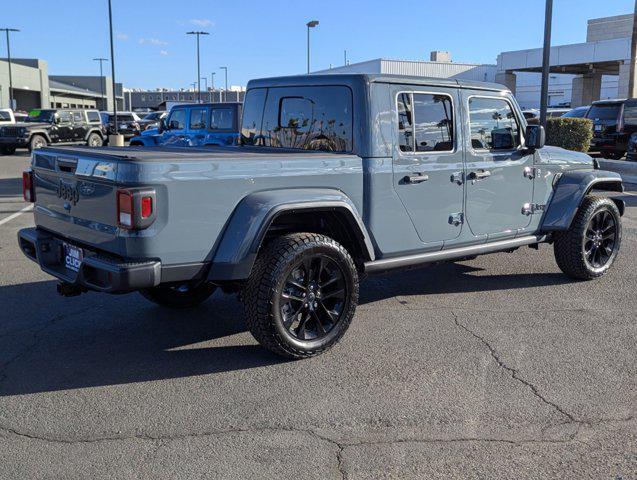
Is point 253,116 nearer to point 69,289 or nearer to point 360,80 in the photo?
point 360,80

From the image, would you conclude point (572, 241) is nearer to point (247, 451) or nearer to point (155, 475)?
point (247, 451)

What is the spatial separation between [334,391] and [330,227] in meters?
1.27

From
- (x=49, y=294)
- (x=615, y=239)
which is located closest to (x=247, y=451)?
(x=49, y=294)

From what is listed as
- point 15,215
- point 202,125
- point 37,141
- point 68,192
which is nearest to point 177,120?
point 202,125

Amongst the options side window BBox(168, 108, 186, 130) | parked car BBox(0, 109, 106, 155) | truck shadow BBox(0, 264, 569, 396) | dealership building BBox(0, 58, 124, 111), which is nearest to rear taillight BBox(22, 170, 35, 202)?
truck shadow BBox(0, 264, 569, 396)

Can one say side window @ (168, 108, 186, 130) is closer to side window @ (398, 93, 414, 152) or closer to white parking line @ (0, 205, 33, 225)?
white parking line @ (0, 205, 33, 225)

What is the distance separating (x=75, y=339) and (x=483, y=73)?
54031 millimetres

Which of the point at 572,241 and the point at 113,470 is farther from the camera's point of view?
the point at 572,241

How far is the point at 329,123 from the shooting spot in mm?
4906

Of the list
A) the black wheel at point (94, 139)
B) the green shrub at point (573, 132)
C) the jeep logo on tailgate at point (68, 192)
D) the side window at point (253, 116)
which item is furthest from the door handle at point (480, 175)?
the black wheel at point (94, 139)

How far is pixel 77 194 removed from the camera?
4.19 meters

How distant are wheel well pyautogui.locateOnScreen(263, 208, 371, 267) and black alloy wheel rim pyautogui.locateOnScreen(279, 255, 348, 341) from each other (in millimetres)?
290

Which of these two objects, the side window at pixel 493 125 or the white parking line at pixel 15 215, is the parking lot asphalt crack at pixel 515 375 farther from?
the white parking line at pixel 15 215

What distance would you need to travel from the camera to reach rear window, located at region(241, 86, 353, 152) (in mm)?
4820
